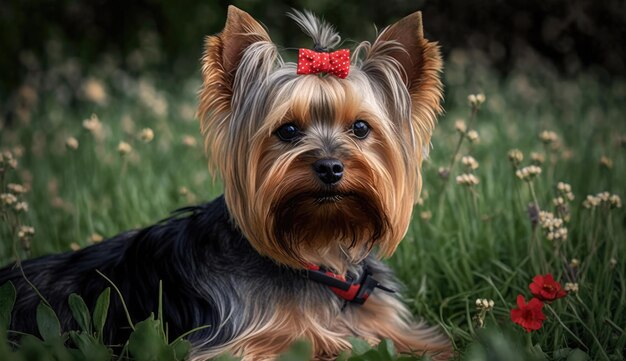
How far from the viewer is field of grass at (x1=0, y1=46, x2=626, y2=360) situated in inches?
158

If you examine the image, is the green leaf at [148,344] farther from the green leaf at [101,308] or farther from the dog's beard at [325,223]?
the dog's beard at [325,223]

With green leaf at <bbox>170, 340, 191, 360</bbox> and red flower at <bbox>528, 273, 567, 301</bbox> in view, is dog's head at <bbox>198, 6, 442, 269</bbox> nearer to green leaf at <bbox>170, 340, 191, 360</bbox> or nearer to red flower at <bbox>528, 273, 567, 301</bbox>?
green leaf at <bbox>170, 340, 191, 360</bbox>

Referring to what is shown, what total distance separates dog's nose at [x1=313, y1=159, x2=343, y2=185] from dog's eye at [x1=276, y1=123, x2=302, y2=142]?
25 cm

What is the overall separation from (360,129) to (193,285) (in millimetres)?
1112

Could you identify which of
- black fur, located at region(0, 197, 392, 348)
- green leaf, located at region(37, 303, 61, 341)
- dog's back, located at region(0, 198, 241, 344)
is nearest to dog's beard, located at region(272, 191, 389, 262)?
black fur, located at region(0, 197, 392, 348)

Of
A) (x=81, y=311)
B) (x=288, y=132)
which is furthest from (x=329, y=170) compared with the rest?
(x=81, y=311)

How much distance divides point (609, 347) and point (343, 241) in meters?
1.40

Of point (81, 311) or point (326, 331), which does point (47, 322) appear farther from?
point (326, 331)

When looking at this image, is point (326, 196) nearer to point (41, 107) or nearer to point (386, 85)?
point (386, 85)

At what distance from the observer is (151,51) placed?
10.8 meters

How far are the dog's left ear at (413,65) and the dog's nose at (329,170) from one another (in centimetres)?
56

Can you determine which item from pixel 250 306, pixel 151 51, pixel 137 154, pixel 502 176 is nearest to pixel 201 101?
pixel 250 306

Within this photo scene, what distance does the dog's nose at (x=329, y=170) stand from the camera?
3275 mm

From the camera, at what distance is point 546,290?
3324mm
